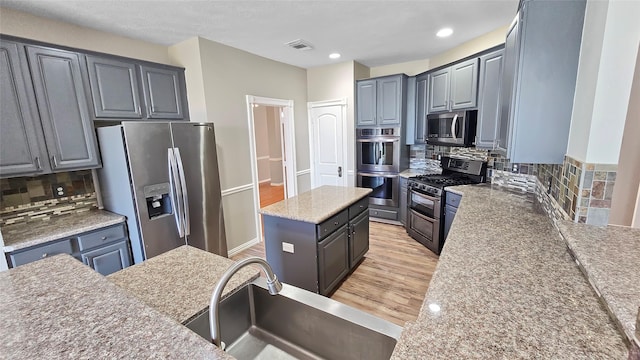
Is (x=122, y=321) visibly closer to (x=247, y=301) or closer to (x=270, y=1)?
(x=247, y=301)

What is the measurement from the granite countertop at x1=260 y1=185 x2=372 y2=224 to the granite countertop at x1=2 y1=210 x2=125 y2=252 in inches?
55.9

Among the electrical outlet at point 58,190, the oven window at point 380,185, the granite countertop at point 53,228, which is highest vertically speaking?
the electrical outlet at point 58,190

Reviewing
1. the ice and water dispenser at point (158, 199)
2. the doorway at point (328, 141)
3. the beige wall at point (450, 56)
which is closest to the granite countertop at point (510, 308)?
the ice and water dispenser at point (158, 199)

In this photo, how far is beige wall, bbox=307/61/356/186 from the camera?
4.31 meters

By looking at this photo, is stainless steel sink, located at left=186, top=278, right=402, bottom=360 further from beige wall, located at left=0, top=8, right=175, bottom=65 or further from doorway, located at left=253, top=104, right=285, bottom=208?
doorway, located at left=253, top=104, right=285, bottom=208

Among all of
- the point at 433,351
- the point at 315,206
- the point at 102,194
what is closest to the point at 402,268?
the point at 315,206

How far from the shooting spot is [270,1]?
2.21 meters

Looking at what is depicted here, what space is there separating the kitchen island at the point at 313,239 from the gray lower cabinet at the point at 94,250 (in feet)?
4.30

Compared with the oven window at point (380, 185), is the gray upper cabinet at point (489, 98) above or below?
above

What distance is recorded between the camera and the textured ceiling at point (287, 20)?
2.23m

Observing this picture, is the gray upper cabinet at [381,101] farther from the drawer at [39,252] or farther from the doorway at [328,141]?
the drawer at [39,252]

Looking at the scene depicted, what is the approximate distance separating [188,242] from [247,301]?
1.84 m

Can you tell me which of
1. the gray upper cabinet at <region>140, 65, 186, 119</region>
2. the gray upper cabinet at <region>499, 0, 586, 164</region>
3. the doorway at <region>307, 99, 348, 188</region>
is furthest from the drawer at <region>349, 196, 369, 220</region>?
the gray upper cabinet at <region>140, 65, 186, 119</region>

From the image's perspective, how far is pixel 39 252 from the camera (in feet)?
6.62
